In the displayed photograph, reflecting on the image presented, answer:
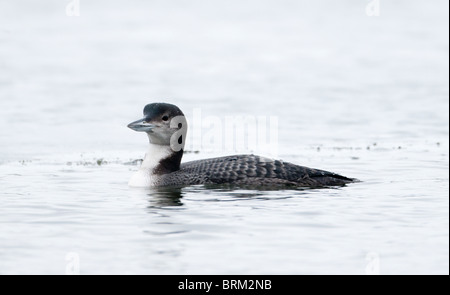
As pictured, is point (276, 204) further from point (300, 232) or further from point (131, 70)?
point (131, 70)

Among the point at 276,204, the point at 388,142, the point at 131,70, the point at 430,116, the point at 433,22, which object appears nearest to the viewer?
the point at 276,204

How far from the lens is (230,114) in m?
18.4

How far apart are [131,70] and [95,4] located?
291 inches

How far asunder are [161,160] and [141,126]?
0.58 metres

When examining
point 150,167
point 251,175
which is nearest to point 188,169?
point 150,167

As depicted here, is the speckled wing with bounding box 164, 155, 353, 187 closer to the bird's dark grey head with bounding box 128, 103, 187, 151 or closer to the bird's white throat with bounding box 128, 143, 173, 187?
the bird's white throat with bounding box 128, 143, 173, 187

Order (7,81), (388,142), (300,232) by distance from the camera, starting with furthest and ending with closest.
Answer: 1. (7,81)
2. (388,142)
3. (300,232)

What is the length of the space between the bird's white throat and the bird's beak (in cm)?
41

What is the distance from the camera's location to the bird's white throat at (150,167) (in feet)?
37.3

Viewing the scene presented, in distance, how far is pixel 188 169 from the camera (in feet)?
38.0

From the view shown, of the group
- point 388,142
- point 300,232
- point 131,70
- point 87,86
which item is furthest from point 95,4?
point 300,232

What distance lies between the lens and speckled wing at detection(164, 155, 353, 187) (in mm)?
11297

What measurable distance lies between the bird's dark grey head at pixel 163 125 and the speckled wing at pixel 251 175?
1.31ft

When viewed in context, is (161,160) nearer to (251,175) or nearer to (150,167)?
(150,167)
